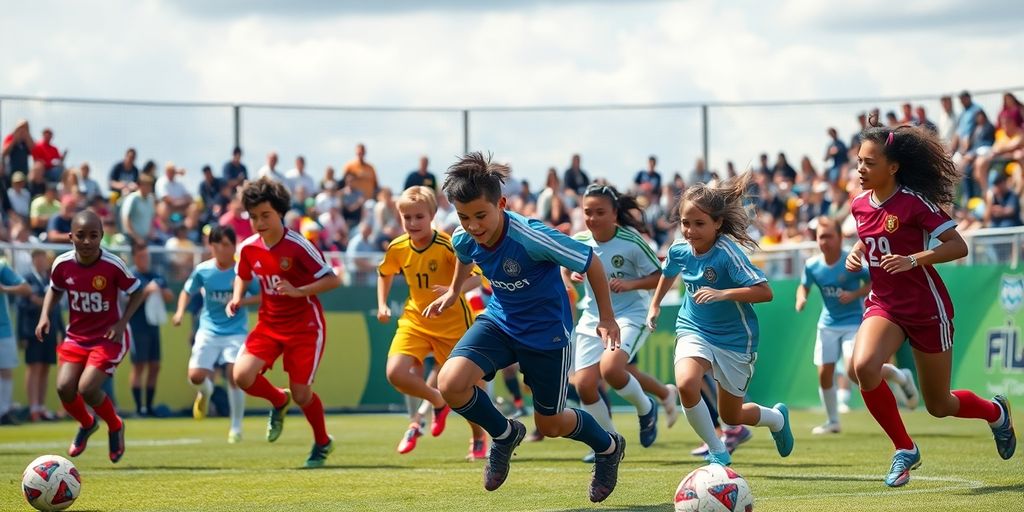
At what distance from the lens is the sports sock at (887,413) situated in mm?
8648

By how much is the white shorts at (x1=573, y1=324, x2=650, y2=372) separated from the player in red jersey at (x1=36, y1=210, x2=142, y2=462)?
12.2 feet

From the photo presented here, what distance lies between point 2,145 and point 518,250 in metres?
15.7

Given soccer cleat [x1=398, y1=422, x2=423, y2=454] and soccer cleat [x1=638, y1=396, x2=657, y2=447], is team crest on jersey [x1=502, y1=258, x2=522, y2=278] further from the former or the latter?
soccer cleat [x1=398, y1=422, x2=423, y2=454]

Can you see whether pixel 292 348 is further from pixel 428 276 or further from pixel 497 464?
pixel 497 464

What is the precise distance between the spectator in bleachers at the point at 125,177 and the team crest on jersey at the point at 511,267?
15.6 metres

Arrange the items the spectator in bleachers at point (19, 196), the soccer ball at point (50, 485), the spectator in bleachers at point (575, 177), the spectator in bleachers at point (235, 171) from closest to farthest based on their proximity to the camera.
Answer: the soccer ball at point (50, 485) < the spectator in bleachers at point (19, 196) < the spectator in bleachers at point (235, 171) < the spectator in bleachers at point (575, 177)

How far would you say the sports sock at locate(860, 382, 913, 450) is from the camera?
8648 millimetres

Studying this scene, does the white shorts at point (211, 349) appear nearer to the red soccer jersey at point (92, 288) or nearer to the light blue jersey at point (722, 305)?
the red soccer jersey at point (92, 288)

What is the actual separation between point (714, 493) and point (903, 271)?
2.21m

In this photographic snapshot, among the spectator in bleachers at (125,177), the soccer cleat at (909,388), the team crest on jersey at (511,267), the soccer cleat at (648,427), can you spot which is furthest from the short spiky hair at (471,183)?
the spectator in bleachers at (125,177)

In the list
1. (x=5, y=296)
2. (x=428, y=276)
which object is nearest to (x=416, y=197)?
(x=428, y=276)

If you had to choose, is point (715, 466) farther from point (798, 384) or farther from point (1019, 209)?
point (1019, 209)

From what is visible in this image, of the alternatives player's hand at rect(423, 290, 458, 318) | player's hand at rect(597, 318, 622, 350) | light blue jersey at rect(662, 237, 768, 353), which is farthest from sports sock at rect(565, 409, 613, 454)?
light blue jersey at rect(662, 237, 768, 353)

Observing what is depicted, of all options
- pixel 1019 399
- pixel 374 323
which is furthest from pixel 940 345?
pixel 374 323
